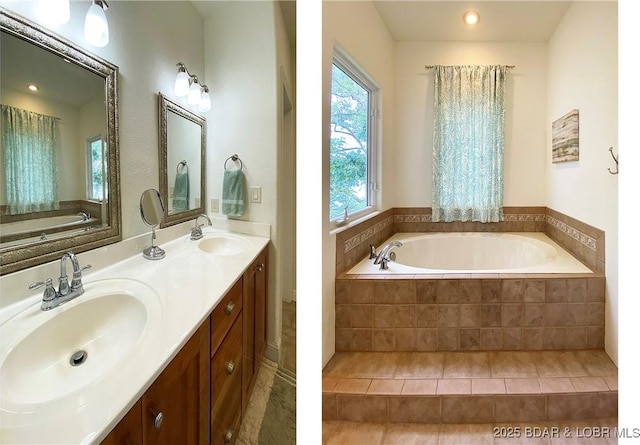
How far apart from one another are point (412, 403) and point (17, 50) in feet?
4.79

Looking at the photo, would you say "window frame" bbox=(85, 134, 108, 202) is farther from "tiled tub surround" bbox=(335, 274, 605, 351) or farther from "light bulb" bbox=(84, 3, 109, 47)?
"tiled tub surround" bbox=(335, 274, 605, 351)

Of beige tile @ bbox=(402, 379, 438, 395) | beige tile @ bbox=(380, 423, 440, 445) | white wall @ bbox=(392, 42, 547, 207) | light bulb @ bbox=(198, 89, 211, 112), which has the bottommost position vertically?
beige tile @ bbox=(380, 423, 440, 445)

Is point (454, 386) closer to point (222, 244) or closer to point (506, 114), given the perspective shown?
point (222, 244)

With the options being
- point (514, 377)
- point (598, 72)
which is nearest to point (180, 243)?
point (514, 377)

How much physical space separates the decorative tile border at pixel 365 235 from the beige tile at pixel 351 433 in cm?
75

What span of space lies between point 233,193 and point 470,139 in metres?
2.28

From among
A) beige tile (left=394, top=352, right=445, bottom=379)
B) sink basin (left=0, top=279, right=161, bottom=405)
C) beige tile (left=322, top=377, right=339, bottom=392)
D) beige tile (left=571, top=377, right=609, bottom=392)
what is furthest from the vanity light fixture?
beige tile (left=571, top=377, right=609, bottom=392)

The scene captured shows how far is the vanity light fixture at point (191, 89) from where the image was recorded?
0.35m

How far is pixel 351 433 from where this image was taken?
1218mm

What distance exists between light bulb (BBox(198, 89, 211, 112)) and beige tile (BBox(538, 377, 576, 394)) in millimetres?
1561

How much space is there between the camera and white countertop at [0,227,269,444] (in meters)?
0.26

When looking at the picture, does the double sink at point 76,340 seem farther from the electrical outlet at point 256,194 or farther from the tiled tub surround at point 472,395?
the tiled tub surround at point 472,395

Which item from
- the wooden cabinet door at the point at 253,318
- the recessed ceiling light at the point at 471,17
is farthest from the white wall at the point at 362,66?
the wooden cabinet door at the point at 253,318

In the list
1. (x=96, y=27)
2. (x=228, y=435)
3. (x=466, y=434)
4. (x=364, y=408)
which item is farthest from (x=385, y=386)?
(x=96, y=27)
